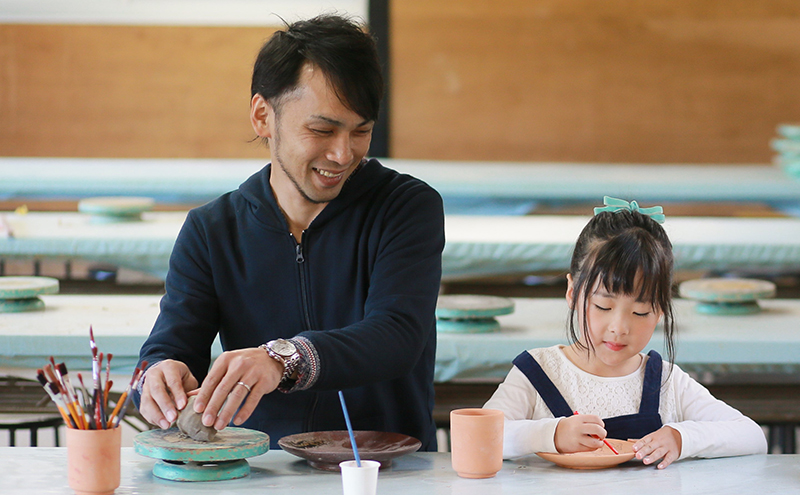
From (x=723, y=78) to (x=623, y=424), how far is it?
5544 mm

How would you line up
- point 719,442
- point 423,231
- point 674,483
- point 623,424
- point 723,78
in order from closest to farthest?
point 674,483
point 719,442
point 623,424
point 423,231
point 723,78

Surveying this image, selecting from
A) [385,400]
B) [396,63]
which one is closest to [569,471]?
[385,400]

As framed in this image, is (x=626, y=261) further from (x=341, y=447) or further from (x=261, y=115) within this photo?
(x=261, y=115)

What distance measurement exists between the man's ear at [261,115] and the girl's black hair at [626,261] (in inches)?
25.0

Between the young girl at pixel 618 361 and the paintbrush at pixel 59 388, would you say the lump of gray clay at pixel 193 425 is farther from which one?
the young girl at pixel 618 361

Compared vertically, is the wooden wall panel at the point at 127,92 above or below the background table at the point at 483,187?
above

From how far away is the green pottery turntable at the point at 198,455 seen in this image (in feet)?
4.44

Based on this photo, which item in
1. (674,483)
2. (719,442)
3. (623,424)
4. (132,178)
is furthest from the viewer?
(132,178)

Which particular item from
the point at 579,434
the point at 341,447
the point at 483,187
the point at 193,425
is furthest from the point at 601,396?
the point at 483,187

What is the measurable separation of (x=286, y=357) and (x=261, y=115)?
22.9 inches

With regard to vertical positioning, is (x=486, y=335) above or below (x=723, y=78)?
below

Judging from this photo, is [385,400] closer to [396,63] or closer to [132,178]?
[132,178]

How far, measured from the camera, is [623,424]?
160 centimetres

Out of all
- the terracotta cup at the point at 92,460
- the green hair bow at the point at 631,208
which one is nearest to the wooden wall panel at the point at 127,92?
the green hair bow at the point at 631,208
